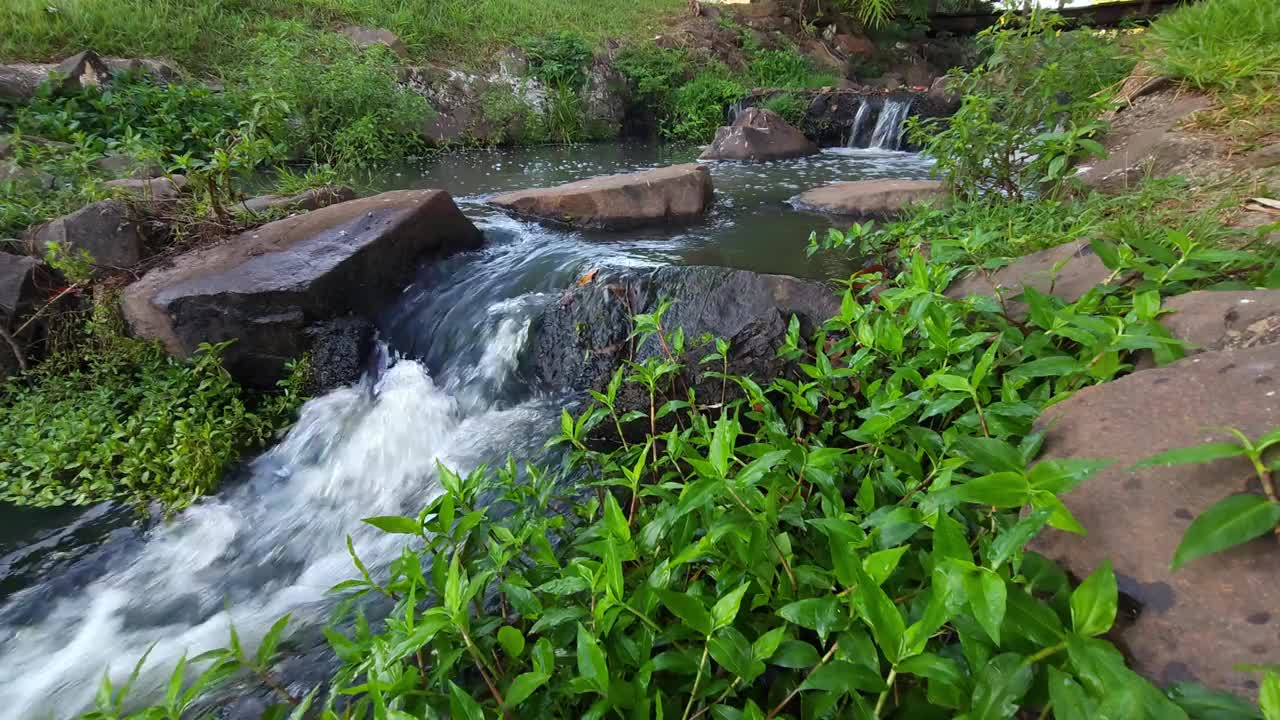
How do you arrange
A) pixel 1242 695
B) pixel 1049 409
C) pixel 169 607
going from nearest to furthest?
pixel 1242 695 < pixel 1049 409 < pixel 169 607

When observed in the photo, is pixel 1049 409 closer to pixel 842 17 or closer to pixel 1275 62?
pixel 1275 62

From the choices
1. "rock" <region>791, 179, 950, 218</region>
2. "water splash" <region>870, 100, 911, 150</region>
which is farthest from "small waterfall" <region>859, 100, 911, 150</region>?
"rock" <region>791, 179, 950, 218</region>

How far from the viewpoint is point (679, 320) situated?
3426 millimetres

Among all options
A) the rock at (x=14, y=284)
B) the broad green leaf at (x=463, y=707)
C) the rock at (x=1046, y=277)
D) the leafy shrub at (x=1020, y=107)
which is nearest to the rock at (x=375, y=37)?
the rock at (x=14, y=284)

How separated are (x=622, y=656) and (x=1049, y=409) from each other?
1.30m

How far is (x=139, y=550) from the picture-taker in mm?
2906

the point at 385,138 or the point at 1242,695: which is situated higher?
the point at 385,138

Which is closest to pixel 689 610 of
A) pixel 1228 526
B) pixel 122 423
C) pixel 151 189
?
pixel 1228 526

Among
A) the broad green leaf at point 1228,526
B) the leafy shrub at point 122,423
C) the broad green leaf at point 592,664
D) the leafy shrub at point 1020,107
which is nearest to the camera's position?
the broad green leaf at point 1228,526

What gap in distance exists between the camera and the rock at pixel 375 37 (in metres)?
11.2

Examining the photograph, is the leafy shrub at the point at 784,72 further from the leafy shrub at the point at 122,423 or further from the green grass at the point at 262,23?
the leafy shrub at the point at 122,423

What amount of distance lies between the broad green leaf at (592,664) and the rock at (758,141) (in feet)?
→ 29.6

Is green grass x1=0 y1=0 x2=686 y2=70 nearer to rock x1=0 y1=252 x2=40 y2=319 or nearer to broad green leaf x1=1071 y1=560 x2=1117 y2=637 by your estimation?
rock x1=0 y1=252 x2=40 y2=319

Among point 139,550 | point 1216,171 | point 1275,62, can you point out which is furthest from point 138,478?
point 1275,62
